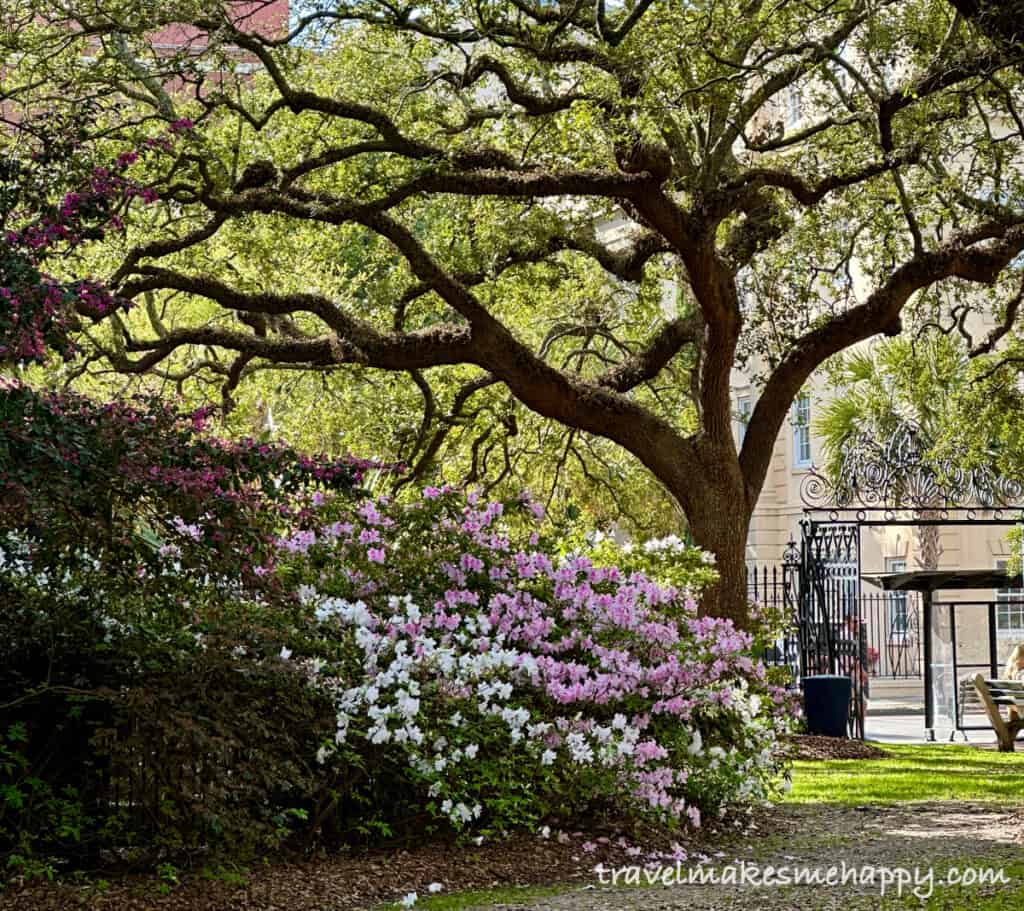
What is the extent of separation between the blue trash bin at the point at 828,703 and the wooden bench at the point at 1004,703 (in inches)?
59.1

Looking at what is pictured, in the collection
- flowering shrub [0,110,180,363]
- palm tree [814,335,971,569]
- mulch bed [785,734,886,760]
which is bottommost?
mulch bed [785,734,886,760]

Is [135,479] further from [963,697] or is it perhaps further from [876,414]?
[876,414]

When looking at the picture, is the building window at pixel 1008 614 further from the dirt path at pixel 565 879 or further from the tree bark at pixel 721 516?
the dirt path at pixel 565 879

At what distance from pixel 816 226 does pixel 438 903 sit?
10.1m

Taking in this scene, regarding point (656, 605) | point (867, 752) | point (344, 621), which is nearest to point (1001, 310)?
point (867, 752)

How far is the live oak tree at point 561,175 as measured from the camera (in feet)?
36.8

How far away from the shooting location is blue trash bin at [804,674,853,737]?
607 inches

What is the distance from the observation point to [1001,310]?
16875 millimetres

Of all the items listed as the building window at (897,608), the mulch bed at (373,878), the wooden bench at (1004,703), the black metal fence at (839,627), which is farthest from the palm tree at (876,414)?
the mulch bed at (373,878)

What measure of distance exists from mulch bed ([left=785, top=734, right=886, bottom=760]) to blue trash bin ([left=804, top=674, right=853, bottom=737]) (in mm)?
273

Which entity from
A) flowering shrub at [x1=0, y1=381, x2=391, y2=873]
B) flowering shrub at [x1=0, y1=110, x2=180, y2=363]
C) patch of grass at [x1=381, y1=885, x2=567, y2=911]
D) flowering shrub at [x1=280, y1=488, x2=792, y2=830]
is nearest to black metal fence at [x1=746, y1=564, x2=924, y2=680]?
flowering shrub at [x1=280, y1=488, x2=792, y2=830]

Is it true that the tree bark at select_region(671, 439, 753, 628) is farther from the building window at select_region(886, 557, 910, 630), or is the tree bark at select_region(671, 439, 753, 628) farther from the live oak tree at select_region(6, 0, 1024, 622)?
the building window at select_region(886, 557, 910, 630)

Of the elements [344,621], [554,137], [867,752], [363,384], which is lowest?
[867,752]

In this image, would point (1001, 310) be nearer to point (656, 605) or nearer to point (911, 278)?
point (911, 278)
